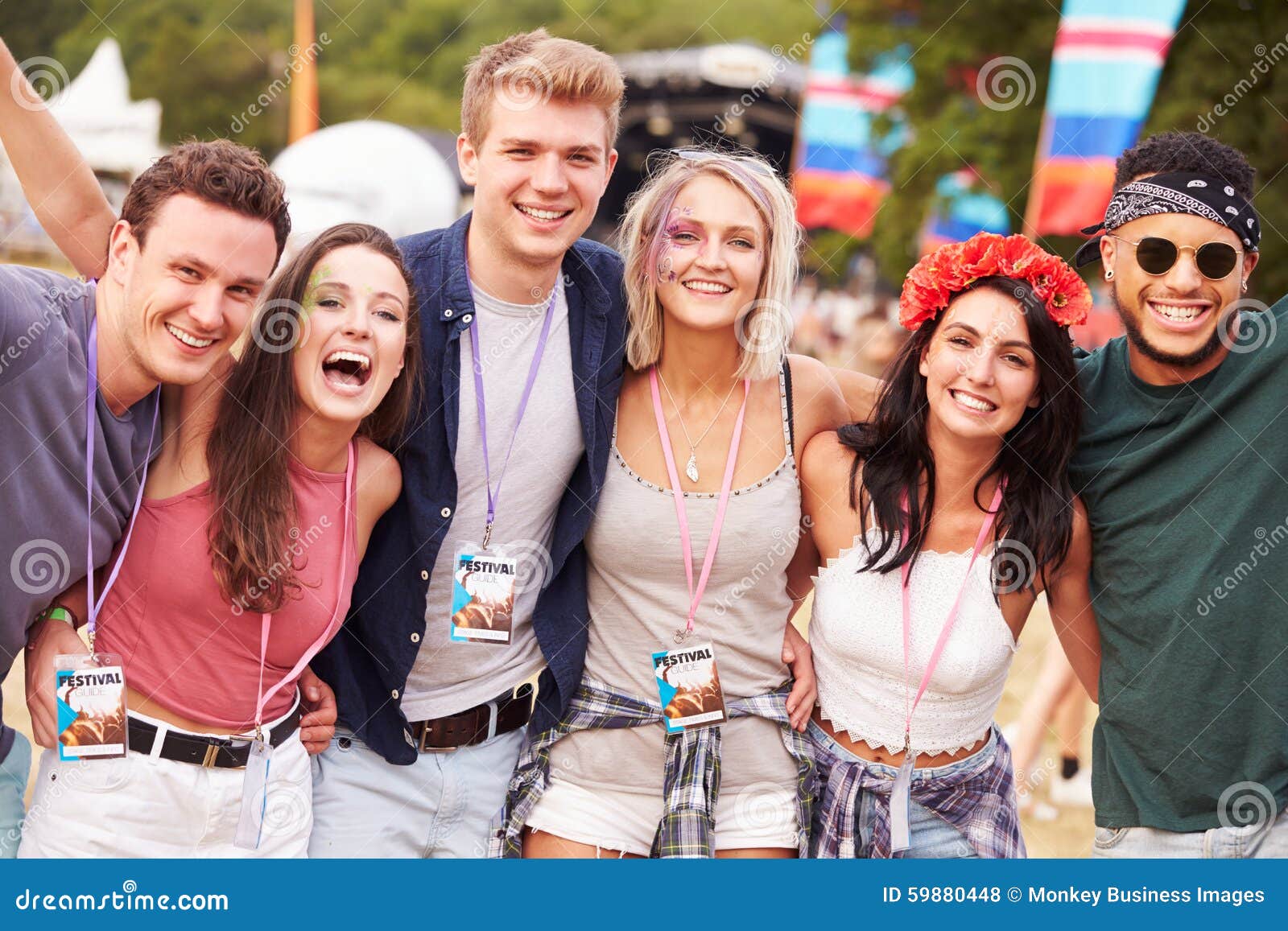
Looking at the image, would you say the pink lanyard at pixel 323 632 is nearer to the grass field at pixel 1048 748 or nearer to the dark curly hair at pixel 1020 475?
the dark curly hair at pixel 1020 475

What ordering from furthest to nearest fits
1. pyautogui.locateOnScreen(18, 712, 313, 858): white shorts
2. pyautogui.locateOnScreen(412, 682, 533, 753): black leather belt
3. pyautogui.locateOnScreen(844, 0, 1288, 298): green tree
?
pyautogui.locateOnScreen(844, 0, 1288, 298): green tree
pyautogui.locateOnScreen(412, 682, 533, 753): black leather belt
pyautogui.locateOnScreen(18, 712, 313, 858): white shorts

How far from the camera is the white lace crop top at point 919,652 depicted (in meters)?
3.18

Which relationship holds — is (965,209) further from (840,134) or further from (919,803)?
(919,803)

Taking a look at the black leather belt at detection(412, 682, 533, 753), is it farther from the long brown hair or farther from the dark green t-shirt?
the dark green t-shirt

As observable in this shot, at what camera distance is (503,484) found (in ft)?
10.9

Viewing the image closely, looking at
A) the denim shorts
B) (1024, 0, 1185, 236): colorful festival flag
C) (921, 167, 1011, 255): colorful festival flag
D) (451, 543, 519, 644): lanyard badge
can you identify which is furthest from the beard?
(921, 167, 1011, 255): colorful festival flag

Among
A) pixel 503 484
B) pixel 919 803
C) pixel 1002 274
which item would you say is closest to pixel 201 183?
pixel 503 484

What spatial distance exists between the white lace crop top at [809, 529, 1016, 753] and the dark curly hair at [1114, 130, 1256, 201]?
119cm

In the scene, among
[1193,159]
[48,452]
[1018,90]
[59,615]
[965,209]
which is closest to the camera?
[48,452]

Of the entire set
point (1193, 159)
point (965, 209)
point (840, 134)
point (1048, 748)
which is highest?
point (840, 134)

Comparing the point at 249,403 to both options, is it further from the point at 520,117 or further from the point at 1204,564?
the point at 1204,564

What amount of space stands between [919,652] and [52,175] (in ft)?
8.36

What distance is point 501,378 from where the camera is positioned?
11.0ft

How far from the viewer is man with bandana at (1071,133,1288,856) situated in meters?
3.03
